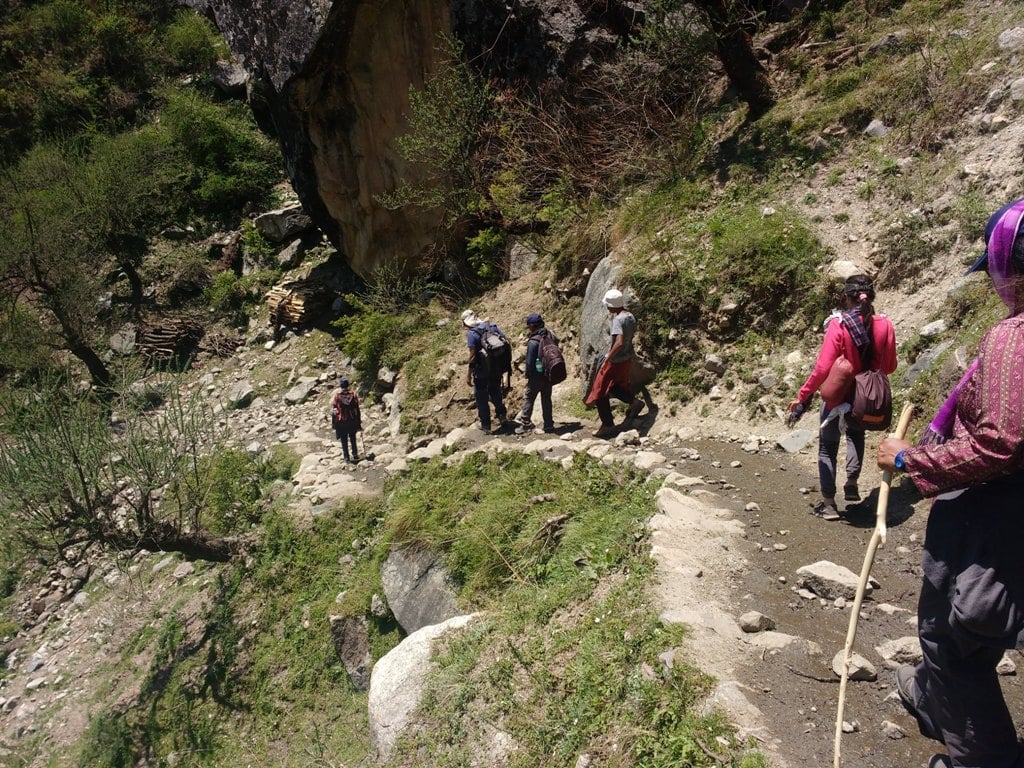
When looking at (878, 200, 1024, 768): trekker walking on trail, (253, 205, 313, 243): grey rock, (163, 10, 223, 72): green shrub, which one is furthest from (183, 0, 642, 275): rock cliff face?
(163, 10, 223, 72): green shrub

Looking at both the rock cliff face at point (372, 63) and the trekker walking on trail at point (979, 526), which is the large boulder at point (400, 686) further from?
the rock cliff face at point (372, 63)

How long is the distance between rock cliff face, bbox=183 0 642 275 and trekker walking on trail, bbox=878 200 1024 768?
997 centimetres

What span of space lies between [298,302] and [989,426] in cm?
1409

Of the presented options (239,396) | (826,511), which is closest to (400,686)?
(826,511)

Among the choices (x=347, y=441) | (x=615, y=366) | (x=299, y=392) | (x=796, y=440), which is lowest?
(x=347, y=441)

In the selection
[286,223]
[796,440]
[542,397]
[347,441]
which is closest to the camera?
[796,440]

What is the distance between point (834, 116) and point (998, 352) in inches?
279

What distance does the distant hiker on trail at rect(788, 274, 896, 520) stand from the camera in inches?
163

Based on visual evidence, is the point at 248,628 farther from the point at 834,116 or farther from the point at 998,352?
the point at 834,116

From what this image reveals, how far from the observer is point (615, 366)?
6809mm

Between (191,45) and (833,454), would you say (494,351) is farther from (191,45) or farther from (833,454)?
(191,45)

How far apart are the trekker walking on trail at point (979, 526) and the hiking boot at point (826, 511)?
7.49 ft

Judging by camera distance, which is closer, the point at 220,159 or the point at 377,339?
the point at 377,339

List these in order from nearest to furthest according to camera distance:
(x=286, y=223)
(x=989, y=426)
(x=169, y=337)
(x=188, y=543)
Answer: (x=989, y=426) < (x=188, y=543) < (x=169, y=337) < (x=286, y=223)
